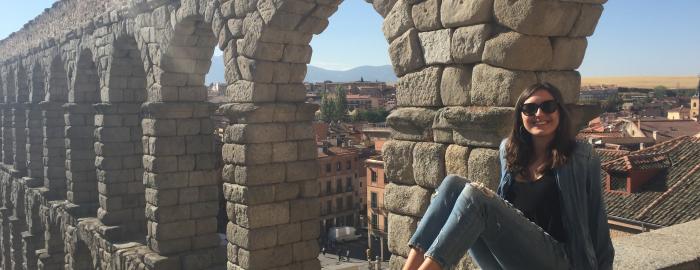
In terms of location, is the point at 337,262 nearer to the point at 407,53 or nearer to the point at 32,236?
the point at 32,236

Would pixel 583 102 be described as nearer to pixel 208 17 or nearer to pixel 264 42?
pixel 264 42

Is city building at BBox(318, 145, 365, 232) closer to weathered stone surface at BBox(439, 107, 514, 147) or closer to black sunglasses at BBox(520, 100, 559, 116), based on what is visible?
weathered stone surface at BBox(439, 107, 514, 147)

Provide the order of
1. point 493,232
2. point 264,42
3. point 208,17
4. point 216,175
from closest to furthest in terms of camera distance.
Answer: point 493,232 < point 264,42 < point 208,17 < point 216,175

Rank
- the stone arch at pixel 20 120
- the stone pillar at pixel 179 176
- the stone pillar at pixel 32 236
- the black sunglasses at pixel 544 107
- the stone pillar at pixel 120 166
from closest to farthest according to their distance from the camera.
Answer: the black sunglasses at pixel 544 107 < the stone pillar at pixel 179 176 < the stone pillar at pixel 120 166 < the stone pillar at pixel 32 236 < the stone arch at pixel 20 120

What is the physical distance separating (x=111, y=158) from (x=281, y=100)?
671 cm

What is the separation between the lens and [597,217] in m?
3.17

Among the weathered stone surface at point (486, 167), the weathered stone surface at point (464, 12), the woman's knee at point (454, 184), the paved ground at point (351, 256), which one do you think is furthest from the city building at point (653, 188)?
the paved ground at point (351, 256)

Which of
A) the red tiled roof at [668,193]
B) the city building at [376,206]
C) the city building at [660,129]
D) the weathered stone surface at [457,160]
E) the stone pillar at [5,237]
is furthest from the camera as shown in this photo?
the city building at [376,206]

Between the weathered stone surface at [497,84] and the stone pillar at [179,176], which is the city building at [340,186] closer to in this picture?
the stone pillar at [179,176]

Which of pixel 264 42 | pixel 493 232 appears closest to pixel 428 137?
pixel 493 232

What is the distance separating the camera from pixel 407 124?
567 cm

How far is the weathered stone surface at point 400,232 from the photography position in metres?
5.70

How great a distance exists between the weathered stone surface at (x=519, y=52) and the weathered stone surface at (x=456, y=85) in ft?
1.04

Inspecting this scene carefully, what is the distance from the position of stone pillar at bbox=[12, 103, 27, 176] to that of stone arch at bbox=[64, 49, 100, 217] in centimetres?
896
